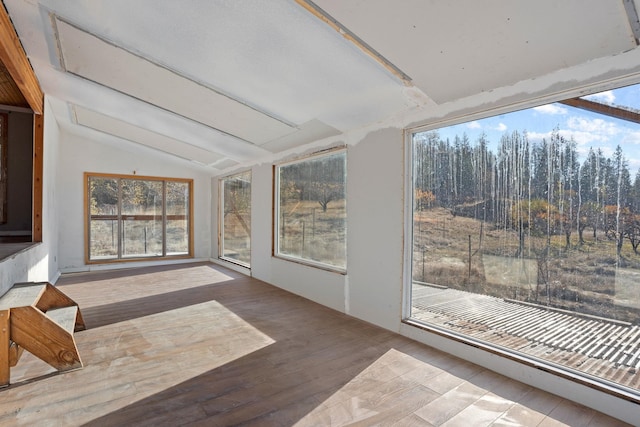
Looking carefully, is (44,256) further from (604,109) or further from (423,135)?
(604,109)

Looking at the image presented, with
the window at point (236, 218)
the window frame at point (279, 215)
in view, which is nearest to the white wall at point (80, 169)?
the window at point (236, 218)

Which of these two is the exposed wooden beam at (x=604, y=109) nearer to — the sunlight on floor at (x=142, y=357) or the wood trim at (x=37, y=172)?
the sunlight on floor at (x=142, y=357)

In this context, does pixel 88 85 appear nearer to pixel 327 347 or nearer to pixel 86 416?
pixel 86 416

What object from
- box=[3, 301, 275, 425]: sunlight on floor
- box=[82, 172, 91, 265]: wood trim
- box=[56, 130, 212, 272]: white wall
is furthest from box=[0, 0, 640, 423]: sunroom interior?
box=[82, 172, 91, 265]: wood trim

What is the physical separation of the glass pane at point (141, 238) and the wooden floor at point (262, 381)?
3.76m

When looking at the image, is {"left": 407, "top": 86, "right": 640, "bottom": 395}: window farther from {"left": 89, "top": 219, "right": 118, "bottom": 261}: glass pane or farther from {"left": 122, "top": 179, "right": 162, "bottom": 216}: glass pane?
{"left": 89, "top": 219, "right": 118, "bottom": 261}: glass pane

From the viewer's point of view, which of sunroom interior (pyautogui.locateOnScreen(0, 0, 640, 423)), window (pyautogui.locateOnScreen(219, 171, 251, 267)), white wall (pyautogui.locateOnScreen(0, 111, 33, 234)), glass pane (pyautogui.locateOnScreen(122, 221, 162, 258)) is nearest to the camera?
sunroom interior (pyautogui.locateOnScreen(0, 0, 640, 423))

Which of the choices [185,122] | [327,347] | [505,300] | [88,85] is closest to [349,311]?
[327,347]

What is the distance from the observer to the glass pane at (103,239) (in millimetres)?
6762

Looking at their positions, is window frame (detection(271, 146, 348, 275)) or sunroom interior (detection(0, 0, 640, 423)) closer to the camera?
sunroom interior (detection(0, 0, 640, 423))

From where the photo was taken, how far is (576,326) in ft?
7.23

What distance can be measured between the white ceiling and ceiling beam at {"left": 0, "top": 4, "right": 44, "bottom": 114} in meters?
0.08

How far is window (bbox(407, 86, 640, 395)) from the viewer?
2.00 metres

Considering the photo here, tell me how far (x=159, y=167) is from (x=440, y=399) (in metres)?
7.25
